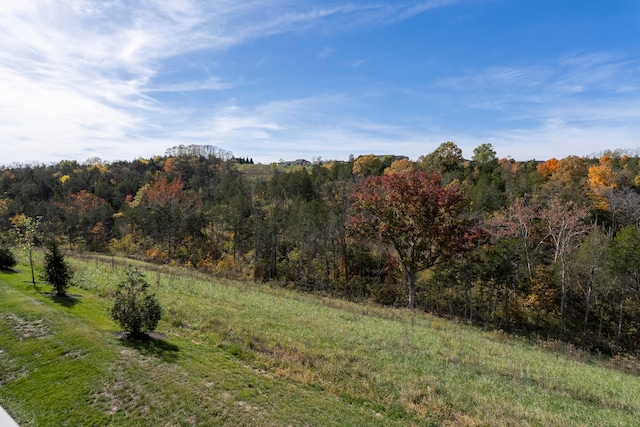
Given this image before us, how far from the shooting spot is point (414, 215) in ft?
103

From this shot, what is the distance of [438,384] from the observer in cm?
1147

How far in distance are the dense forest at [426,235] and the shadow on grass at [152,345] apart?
1494 cm

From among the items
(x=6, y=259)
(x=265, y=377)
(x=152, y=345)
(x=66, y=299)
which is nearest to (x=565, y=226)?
(x=265, y=377)

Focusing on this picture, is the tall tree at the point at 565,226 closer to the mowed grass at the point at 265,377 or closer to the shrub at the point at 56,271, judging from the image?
the mowed grass at the point at 265,377

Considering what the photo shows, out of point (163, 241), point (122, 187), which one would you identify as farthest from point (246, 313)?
point (122, 187)

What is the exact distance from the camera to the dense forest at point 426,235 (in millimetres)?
32812

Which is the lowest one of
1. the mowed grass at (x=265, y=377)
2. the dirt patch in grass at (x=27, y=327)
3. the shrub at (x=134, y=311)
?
the mowed grass at (x=265, y=377)

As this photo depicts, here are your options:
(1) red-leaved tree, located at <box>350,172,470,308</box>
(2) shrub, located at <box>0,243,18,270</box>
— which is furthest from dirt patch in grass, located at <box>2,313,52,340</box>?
(1) red-leaved tree, located at <box>350,172,470,308</box>

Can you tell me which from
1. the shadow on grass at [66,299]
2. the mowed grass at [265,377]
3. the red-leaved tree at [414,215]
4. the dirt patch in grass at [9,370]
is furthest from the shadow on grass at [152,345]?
the red-leaved tree at [414,215]

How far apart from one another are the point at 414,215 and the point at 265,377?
2359 cm

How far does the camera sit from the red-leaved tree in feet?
101

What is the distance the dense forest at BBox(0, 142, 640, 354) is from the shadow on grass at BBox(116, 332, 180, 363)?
49.0 ft

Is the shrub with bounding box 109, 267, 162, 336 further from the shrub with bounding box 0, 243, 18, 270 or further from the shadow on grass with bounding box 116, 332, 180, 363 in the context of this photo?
the shrub with bounding box 0, 243, 18, 270

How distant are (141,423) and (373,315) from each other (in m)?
19.8
